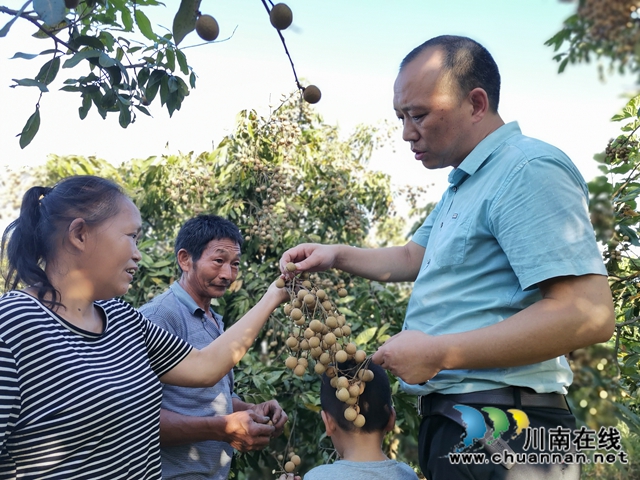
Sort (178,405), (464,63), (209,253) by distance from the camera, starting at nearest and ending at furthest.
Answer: (464,63) < (178,405) < (209,253)

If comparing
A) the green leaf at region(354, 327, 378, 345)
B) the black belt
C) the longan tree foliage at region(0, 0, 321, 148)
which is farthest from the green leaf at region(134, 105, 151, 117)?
the green leaf at region(354, 327, 378, 345)

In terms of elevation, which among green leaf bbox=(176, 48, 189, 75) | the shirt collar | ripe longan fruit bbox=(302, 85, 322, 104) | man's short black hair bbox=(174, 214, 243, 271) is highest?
green leaf bbox=(176, 48, 189, 75)

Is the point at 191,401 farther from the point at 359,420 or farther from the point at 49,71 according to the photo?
the point at 49,71

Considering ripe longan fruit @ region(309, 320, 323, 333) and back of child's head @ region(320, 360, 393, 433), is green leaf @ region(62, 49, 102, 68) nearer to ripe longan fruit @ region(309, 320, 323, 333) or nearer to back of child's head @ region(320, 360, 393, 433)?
ripe longan fruit @ region(309, 320, 323, 333)

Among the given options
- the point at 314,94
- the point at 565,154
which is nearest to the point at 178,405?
the point at 314,94

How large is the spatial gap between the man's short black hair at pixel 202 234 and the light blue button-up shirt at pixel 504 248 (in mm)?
1265

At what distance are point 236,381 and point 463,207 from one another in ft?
Result: 6.45

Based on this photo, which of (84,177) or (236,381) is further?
(236,381)

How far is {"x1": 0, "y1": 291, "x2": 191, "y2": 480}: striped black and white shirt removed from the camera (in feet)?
3.97

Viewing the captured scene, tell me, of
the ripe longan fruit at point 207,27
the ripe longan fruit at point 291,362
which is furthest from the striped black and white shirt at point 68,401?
the ripe longan fruit at point 207,27

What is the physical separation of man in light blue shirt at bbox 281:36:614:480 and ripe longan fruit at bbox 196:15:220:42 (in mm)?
558

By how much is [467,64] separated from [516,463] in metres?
0.88

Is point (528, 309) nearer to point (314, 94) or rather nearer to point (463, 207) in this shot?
point (463, 207)

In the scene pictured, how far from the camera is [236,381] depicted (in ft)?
9.71
